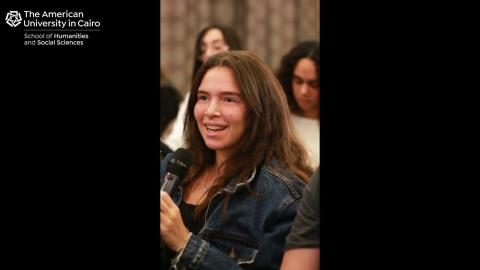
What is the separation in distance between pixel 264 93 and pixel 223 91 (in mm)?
101

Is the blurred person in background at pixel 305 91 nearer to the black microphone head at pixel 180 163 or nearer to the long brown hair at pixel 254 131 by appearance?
the long brown hair at pixel 254 131

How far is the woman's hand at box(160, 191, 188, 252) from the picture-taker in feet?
5.32

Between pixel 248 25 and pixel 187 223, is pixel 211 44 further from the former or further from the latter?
pixel 187 223

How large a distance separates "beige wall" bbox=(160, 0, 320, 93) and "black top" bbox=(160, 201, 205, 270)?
467mm

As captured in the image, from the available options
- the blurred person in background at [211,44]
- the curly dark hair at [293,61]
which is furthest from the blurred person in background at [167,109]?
the curly dark hair at [293,61]

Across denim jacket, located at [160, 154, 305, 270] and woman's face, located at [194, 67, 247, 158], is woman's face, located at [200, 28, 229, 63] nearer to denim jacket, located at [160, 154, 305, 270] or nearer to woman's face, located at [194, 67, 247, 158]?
woman's face, located at [194, 67, 247, 158]

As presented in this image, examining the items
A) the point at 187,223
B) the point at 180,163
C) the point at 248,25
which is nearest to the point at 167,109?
the point at 180,163

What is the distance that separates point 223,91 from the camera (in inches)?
62.6

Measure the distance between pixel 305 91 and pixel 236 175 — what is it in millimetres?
297

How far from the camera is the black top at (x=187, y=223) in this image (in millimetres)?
1634

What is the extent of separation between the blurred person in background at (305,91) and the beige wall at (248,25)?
5 centimetres
